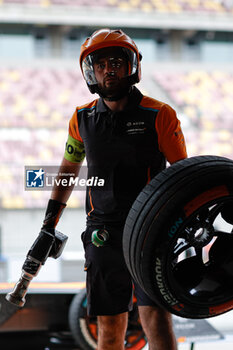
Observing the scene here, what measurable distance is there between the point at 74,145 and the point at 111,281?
46cm

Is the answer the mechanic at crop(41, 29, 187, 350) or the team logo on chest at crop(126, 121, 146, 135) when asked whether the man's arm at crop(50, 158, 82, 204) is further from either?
the team logo on chest at crop(126, 121, 146, 135)

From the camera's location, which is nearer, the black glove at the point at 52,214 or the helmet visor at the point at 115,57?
the helmet visor at the point at 115,57

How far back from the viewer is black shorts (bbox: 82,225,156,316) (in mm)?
1428

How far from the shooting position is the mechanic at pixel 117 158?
1396 millimetres

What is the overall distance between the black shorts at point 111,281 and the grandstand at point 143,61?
510 cm

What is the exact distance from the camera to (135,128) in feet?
4.59

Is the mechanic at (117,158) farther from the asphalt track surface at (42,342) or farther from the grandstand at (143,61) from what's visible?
the grandstand at (143,61)

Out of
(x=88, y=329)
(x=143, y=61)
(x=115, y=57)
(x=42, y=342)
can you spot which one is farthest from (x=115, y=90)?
(x=143, y=61)

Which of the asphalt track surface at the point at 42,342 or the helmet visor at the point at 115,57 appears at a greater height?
the helmet visor at the point at 115,57

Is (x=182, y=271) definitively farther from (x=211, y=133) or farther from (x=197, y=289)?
(x=211, y=133)

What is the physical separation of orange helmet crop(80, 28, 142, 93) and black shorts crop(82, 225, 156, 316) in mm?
474

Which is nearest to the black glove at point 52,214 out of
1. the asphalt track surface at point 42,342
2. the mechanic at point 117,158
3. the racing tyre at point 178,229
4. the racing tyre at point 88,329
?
the mechanic at point 117,158
